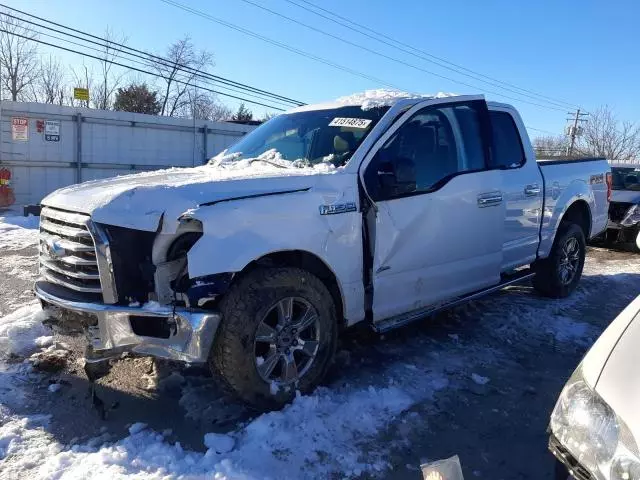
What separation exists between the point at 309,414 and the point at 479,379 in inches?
57.5

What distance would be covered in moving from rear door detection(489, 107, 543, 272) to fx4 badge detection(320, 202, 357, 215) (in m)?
1.95

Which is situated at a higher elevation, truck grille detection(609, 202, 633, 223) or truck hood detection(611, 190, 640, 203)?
truck hood detection(611, 190, 640, 203)

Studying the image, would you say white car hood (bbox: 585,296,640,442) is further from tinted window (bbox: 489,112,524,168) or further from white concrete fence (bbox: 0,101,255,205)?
white concrete fence (bbox: 0,101,255,205)

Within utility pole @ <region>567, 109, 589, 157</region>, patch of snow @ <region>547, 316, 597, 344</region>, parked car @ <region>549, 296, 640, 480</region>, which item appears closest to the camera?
parked car @ <region>549, 296, 640, 480</region>

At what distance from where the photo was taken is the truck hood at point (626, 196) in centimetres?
1045

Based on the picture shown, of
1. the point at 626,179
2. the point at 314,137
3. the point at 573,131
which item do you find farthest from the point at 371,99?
the point at 573,131

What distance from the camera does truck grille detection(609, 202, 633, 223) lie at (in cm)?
1046

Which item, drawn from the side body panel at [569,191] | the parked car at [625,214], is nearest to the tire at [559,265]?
the side body panel at [569,191]

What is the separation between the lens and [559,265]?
6340mm

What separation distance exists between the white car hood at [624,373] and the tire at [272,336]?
176 centimetres

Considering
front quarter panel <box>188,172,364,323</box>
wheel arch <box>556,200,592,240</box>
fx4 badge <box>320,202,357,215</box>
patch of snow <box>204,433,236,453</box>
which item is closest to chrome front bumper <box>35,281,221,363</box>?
front quarter panel <box>188,172,364,323</box>

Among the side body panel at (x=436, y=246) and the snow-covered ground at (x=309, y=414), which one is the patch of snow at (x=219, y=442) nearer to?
the snow-covered ground at (x=309, y=414)

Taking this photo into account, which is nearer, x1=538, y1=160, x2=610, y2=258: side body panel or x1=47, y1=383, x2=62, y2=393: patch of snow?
x1=47, y1=383, x2=62, y2=393: patch of snow

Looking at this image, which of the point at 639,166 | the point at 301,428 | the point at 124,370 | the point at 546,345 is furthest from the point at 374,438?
the point at 639,166
